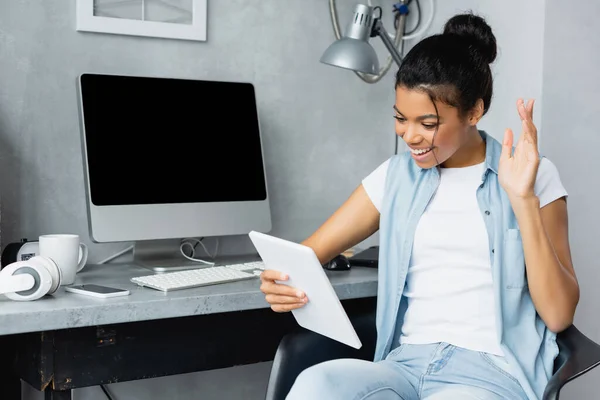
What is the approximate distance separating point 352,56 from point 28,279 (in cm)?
100

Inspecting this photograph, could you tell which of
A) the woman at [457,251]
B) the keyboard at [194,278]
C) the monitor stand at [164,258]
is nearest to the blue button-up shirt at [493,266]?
the woman at [457,251]

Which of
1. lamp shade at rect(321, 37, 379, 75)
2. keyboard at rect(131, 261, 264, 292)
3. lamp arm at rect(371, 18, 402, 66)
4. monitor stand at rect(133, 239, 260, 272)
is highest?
lamp arm at rect(371, 18, 402, 66)

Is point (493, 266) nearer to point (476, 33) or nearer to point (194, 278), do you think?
point (476, 33)

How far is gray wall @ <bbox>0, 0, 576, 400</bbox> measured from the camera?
1978mm

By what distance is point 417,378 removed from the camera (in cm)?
150

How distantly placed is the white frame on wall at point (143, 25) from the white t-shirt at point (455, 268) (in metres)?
0.91

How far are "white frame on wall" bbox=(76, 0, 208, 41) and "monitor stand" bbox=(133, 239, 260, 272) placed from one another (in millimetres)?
591

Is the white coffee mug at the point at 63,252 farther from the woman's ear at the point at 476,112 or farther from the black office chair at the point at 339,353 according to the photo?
the woman's ear at the point at 476,112

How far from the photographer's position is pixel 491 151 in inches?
64.1

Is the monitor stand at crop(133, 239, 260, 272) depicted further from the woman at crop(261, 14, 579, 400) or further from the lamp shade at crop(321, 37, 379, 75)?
the lamp shade at crop(321, 37, 379, 75)

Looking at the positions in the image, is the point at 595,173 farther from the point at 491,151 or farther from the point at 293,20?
the point at 293,20

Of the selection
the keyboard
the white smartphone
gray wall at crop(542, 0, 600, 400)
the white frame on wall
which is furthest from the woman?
the white frame on wall

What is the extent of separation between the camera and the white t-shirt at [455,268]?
5.03 ft

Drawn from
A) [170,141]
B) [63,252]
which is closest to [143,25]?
[170,141]
